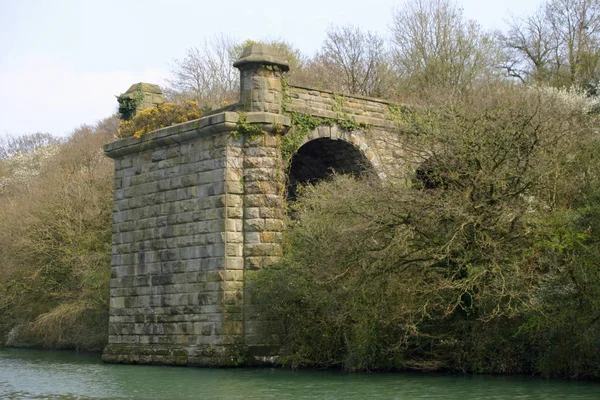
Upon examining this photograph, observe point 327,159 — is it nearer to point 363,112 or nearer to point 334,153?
point 334,153

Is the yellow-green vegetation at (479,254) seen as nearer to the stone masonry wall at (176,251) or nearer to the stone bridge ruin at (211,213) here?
the stone bridge ruin at (211,213)

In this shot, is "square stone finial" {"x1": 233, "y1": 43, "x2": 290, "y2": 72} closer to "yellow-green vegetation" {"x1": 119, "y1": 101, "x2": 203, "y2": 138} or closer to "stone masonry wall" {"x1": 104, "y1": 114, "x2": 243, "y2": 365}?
"stone masonry wall" {"x1": 104, "y1": 114, "x2": 243, "y2": 365}

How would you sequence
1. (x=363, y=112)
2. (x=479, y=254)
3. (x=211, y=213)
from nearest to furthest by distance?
(x=479, y=254) < (x=211, y=213) < (x=363, y=112)

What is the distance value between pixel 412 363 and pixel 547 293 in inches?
114

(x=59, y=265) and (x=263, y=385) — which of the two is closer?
(x=263, y=385)

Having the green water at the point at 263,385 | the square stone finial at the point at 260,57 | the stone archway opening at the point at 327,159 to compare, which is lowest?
the green water at the point at 263,385

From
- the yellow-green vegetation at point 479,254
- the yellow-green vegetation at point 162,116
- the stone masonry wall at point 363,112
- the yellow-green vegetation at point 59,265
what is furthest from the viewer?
the yellow-green vegetation at point 59,265

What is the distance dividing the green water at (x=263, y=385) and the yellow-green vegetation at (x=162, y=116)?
5.54 m

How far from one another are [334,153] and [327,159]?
1.15 ft

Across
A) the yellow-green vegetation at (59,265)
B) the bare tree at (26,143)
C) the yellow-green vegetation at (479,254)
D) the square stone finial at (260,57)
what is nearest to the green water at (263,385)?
the yellow-green vegetation at (479,254)

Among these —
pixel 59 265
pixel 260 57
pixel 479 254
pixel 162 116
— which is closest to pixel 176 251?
pixel 162 116

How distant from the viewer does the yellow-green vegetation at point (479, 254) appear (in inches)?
655

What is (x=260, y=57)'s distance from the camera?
21734 mm

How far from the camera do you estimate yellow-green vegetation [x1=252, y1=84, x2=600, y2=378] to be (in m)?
16.6
